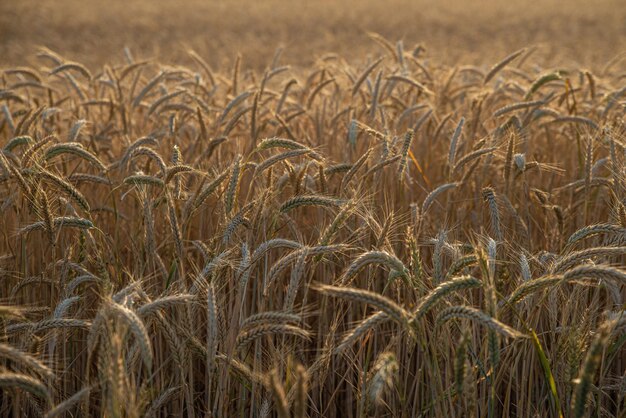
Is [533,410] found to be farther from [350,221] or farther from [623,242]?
[350,221]

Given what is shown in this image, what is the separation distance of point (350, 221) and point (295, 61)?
1167cm

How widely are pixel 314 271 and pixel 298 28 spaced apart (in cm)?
1997

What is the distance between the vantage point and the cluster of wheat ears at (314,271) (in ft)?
5.99

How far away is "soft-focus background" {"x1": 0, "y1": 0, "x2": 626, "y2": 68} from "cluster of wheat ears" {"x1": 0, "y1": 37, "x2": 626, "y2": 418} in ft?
30.9

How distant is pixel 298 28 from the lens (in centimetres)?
2180

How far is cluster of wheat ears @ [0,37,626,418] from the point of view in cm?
183

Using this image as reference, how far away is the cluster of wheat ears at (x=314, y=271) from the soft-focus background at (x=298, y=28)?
9429 mm

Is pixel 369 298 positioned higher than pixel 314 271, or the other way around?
pixel 369 298

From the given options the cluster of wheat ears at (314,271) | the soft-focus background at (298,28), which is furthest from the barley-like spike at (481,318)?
the soft-focus background at (298,28)

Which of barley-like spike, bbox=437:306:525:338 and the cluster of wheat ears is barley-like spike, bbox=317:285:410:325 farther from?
Result: barley-like spike, bbox=437:306:525:338

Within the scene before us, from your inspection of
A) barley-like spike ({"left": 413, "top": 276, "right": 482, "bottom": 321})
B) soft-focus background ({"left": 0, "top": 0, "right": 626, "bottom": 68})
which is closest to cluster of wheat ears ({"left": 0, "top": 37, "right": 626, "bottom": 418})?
barley-like spike ({"left": 413, "top": 276, "right": 482, "bottom": 321})

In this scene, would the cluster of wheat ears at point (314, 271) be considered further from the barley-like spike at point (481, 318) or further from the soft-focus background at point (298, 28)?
the soft-focus background at point (298, 28)

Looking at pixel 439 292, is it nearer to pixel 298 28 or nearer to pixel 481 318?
pixel 481 318

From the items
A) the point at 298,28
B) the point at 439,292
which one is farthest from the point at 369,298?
the point at 298,28
